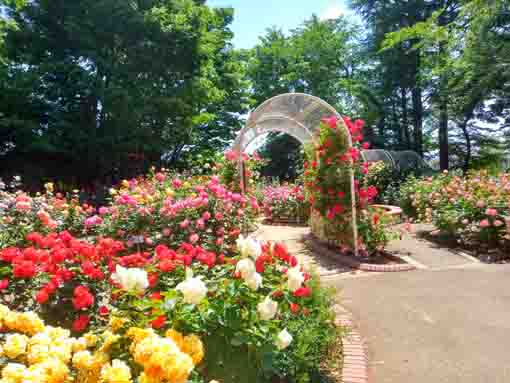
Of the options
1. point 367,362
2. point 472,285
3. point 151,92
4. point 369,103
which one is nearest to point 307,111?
point 472,285

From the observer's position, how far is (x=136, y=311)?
1.75 m

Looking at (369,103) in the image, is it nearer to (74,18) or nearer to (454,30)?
(454,30)

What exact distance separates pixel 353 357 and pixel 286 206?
7.74 meters

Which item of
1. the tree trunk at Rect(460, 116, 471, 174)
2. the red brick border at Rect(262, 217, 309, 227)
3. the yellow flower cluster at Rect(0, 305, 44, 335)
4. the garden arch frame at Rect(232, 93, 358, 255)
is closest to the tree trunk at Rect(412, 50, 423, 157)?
the tree trunk at Rect(460, 116, 471, 174)

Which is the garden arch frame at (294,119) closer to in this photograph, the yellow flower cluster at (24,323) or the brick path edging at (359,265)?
the brick path edging at (359,265)

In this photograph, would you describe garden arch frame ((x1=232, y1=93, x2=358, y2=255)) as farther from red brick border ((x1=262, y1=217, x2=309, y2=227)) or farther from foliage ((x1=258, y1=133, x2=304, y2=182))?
foliage ((x1=258, y1=133, x2=304, y2=182))

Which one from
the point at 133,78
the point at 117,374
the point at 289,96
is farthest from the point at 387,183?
the point at 117,374

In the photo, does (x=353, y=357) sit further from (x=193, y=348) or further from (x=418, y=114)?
(x=418, y=114)

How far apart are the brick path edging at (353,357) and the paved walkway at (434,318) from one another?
7 centimetres

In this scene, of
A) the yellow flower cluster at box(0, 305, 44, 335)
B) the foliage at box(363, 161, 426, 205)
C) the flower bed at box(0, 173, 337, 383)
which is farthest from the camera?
the foliage at box(363, 161, 426, 205)

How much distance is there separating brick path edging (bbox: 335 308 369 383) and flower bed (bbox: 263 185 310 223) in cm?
671

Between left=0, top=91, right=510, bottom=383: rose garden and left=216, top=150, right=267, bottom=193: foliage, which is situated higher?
left=216, top=150, right=267, bottom=193: foliage

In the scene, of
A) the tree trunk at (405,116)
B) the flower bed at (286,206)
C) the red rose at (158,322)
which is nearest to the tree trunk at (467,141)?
the tree trunk at (405,116)

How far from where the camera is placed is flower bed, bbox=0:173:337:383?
4.18 feet
